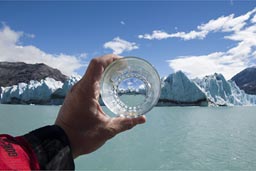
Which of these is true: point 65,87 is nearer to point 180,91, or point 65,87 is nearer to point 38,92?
point 38,92

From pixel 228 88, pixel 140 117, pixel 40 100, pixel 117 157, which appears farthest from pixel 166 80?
pixel 140 117

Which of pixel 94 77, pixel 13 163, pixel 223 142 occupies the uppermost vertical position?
pixel 94 77

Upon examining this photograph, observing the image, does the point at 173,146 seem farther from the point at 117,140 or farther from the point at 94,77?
the point at 94,77

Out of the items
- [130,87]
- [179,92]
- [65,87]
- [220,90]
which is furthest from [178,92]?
[130,87]

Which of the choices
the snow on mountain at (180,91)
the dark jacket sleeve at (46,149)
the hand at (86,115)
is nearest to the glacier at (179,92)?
the snow on mountain at (180,91)

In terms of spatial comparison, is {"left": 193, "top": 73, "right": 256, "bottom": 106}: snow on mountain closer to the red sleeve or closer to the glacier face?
the glacier face
